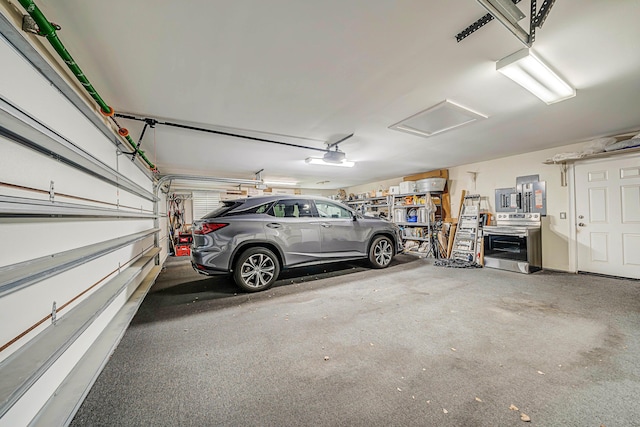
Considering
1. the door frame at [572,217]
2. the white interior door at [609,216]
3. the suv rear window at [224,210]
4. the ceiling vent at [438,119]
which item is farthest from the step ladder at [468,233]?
the suv rear window at [224,210]

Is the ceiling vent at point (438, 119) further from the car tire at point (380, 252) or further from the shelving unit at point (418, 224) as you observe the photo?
the shelving unit at point (418, 224)

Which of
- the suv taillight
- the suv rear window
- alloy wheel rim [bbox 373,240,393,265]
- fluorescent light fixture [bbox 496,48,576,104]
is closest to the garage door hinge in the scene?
the suv taillight

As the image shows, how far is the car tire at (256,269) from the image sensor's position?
3582mm

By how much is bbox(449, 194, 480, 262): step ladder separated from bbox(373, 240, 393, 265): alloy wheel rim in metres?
1.95

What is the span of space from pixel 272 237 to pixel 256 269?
21.9 inches

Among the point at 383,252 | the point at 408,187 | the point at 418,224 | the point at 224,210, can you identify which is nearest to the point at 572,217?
the point at 418,224

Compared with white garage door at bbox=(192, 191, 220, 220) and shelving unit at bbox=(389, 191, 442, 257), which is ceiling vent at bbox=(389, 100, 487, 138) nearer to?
shelving unit at bbox=(389, 191, 442, 257)

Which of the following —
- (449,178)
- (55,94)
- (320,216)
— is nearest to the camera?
(55,94)

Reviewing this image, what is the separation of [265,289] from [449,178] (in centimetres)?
605

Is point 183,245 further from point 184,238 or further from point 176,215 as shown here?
point 176,215

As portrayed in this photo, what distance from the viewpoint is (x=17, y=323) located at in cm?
116

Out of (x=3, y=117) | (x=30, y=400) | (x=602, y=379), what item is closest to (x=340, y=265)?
(x=602, y=379)

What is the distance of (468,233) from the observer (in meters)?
5.79

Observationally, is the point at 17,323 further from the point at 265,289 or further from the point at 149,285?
the point at 149,285
